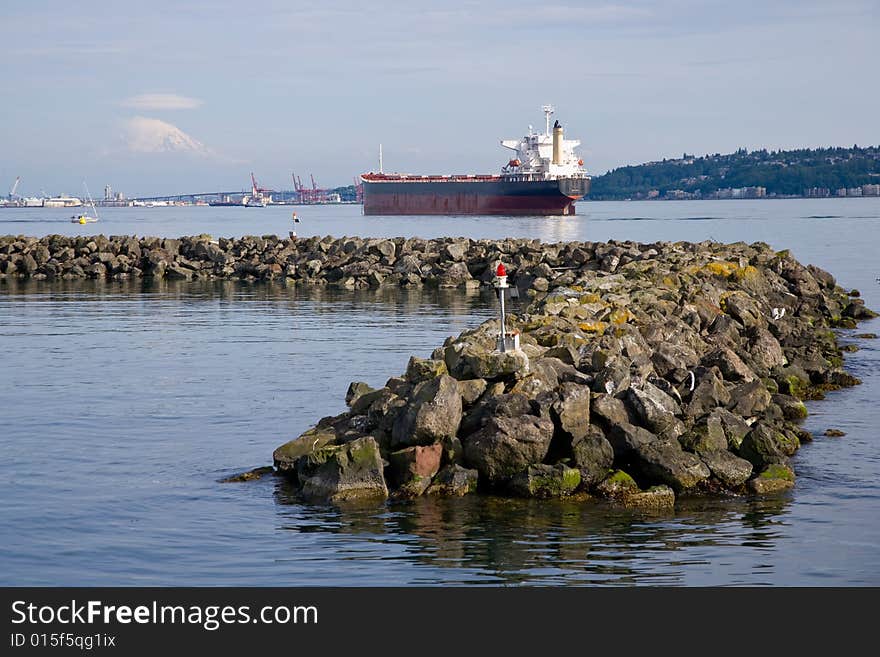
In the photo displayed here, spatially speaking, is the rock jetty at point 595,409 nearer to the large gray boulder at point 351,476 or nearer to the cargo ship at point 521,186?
the large gray boulder at point 351,476

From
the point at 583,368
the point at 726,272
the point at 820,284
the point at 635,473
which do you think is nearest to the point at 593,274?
the point at 726,272

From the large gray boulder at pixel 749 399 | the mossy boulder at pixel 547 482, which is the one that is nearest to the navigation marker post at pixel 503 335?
the mossy boulder at pixel 547 482

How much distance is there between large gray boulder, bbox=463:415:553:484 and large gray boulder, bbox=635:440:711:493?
3.01 feet

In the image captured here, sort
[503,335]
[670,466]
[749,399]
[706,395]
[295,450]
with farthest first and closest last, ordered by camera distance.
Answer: [749,399] < [706,395] < [503,335] < [295,450] < [670,466]

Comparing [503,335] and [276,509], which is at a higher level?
[503,335]

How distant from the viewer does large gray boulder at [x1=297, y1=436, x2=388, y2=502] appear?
10.6 meters

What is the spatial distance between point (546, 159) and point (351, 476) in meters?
83.5

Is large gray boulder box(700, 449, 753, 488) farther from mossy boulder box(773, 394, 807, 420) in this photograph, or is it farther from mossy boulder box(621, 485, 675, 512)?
mossy boulder box(773, 394, 807, 420)

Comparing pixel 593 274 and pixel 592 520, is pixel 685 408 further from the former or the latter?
pixel 593 274

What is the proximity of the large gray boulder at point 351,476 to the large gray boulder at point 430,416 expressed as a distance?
1.31 feet

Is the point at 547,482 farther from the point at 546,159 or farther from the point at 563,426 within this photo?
the point at 546,159

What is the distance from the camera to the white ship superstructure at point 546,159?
91.2m

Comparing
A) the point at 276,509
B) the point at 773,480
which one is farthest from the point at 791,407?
the point at 276,509

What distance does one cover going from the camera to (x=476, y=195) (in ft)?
303
